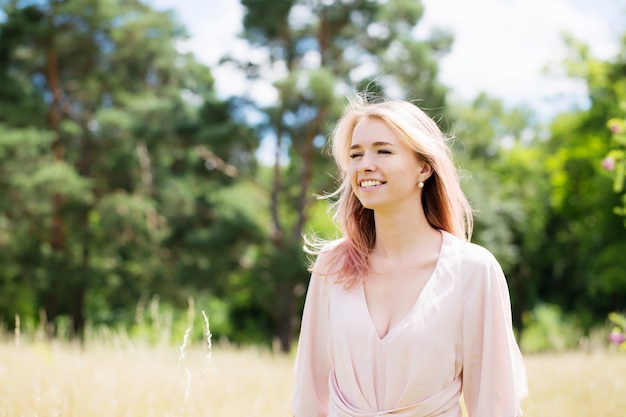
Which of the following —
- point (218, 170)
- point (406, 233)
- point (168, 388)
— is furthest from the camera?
point (218, 170)

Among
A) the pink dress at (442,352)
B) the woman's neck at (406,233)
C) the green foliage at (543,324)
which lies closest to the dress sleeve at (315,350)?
the pink dress at (442,352)

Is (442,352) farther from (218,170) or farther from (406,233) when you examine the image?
(218,170)

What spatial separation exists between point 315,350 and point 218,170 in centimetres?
1469

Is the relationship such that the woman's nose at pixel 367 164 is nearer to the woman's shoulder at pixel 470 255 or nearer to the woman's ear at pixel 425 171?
the woman's ear at pixel 425 171

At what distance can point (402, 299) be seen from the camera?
212 centimetres

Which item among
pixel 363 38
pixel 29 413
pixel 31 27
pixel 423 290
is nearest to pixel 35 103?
pixel 31 27

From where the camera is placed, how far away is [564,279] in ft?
73.0

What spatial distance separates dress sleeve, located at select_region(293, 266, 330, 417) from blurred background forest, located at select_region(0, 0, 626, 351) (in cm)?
Result: 1010

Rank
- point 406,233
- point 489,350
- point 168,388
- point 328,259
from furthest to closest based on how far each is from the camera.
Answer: point 168,388
point 328,259
point 406,233
point 489,350

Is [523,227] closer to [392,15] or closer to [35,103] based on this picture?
[392,15]

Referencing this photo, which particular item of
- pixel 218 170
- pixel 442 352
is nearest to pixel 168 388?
pixel 442 352

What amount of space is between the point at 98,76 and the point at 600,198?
1466cm

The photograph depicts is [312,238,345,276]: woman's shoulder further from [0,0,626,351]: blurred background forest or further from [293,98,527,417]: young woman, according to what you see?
[0,0,626,351]: blurred background forest

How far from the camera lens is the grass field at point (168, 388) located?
116 inches
